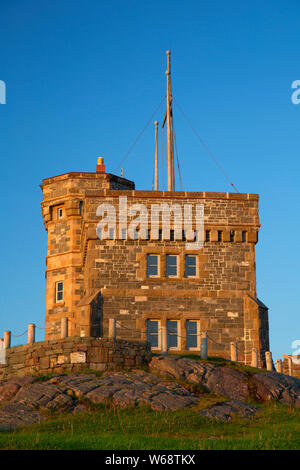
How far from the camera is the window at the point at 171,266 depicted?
37125mm

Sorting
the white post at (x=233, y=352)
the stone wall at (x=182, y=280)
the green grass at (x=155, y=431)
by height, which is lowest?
the green grass at (x=155, y=431)

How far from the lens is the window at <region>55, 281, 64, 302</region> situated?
140 feet

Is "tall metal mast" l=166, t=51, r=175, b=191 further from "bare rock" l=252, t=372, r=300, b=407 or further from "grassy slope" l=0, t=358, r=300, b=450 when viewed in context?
"grassy slope" l=0, t=358, r=300, b=450

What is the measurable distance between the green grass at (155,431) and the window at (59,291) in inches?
652

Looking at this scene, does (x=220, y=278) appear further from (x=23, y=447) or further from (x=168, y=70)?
(x=23, y=447)

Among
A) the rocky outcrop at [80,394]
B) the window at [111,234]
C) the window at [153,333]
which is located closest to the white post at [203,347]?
the window at [153,333]

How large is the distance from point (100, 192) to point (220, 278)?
7454 millimetres

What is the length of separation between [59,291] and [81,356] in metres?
13.1

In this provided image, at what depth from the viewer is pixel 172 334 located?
36.0 meters

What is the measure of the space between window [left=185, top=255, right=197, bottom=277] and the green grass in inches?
387

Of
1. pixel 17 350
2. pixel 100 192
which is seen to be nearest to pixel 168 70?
pixel 100 192

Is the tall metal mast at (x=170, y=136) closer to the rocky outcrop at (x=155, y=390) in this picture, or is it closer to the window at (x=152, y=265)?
the window at (x=152, y=265)

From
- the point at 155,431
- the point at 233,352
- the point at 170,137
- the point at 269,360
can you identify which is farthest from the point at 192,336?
A: the point at 155,431

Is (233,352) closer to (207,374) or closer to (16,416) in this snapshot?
(207,374)
